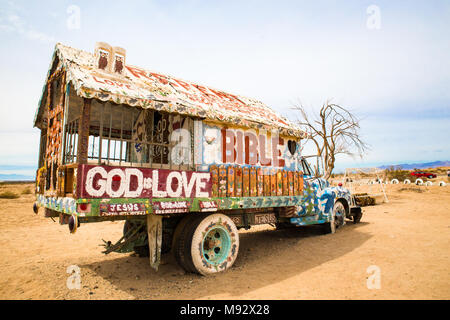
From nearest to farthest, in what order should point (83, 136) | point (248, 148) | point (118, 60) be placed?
point (83, 136), point (118, 60), point (248, 148)

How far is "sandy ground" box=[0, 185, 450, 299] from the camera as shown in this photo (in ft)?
13.3

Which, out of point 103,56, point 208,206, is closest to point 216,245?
point 208,206

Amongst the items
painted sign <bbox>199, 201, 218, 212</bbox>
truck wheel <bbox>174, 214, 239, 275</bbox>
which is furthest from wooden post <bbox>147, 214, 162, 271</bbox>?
painted sign <bbox>199, 201, 218, 212</bbox>

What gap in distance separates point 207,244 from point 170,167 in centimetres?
159

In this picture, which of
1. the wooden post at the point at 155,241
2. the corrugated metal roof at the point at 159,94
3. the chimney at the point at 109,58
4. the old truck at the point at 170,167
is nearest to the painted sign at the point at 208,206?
the old truck at the point at 170,167

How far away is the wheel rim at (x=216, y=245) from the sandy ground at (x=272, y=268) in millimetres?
329

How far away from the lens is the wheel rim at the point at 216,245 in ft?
16.8

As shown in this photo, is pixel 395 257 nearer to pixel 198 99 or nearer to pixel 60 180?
pixel 198 99

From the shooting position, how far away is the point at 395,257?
525 centimetres

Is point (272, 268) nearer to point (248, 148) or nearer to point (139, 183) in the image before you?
point (248, 148)

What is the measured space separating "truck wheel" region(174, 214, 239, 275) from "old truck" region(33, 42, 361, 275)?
18 millimetres

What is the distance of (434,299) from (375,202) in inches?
489

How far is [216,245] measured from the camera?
5188 mm

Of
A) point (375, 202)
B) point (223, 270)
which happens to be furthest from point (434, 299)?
point (375, 202)
